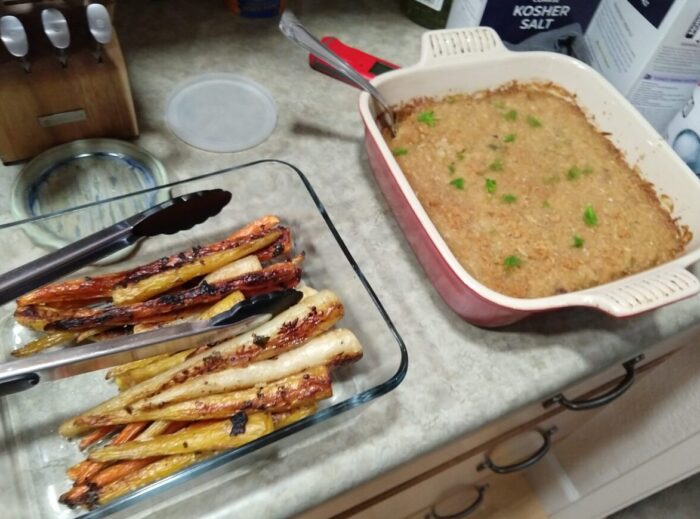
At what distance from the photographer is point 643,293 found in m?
0.54

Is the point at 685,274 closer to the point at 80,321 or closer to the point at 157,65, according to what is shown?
Result: the point at 80,321

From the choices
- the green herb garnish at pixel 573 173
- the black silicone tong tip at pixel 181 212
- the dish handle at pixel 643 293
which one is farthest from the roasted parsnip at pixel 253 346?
the green herb garnish at pixel 573 173

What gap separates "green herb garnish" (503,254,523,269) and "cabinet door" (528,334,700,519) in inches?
15.3

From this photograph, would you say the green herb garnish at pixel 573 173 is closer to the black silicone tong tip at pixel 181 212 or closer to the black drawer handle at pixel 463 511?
the black silicone tong tip at pixel 181 212

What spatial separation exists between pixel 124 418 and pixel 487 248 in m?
0.38

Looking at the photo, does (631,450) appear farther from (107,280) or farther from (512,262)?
(107,280)

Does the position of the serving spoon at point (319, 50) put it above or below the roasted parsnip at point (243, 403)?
above

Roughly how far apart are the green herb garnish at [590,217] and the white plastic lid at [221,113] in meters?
0.39

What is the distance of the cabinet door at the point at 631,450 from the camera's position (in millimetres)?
893

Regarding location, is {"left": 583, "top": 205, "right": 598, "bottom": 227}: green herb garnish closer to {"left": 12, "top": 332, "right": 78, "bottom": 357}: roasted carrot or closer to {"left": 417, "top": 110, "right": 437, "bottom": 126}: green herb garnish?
{"left": 417, "top": 110, "right": 437, "bottom": 126}: green herb garnish

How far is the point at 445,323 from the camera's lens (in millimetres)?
634

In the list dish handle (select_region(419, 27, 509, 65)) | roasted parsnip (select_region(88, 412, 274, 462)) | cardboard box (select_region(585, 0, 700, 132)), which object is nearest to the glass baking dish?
roasted parsnip (select_region(88, 412, 274, 462))

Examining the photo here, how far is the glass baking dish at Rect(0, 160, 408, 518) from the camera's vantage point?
48 cm

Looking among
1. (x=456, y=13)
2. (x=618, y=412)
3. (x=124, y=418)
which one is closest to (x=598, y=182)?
(x=456, y=13)
